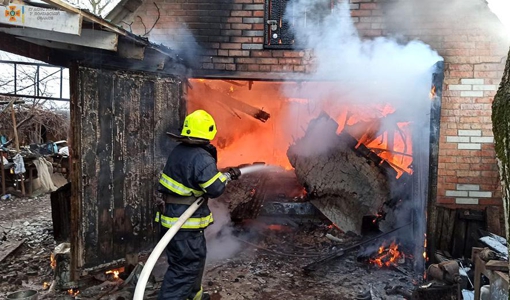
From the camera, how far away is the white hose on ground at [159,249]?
11.7ft

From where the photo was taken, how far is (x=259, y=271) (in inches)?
233

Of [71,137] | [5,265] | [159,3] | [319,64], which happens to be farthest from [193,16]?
[5,265]

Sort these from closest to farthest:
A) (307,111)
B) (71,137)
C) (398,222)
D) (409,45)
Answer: (71,137)
(409,45)
(398,222)
(307,111)

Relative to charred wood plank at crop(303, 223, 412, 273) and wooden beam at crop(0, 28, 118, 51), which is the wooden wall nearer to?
wooden beam at crop(0, 28, 118, 51)

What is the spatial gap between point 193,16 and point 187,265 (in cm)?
433

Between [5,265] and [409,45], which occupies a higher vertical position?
[409,45]

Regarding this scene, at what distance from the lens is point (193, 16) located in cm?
642

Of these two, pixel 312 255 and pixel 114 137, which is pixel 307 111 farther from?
pixel 114 137

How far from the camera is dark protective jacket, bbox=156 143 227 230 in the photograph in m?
4.17

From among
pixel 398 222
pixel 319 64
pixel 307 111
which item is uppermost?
pixel 319 64

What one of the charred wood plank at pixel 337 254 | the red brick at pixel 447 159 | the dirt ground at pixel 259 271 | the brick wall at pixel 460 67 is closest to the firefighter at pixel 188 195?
the dirt ground at pixel 259 271

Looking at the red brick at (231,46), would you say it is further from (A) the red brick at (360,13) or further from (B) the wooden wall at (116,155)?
(A) the red brick at (360,13)

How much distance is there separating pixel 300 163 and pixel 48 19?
18.3ft

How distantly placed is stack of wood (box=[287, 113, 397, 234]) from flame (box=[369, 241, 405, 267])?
67cm
